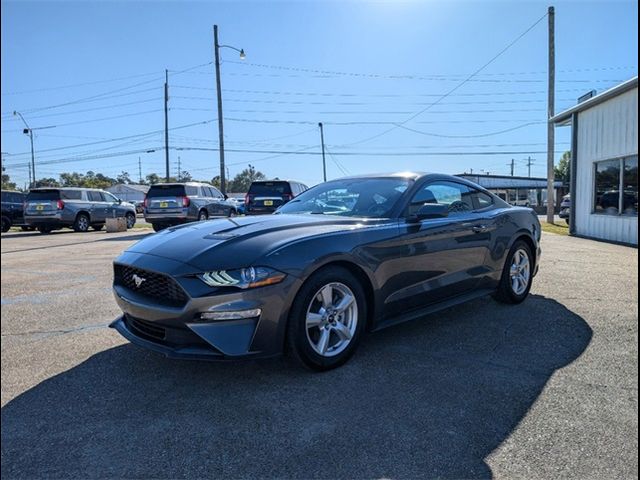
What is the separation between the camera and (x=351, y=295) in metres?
3.44

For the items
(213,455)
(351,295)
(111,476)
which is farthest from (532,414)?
(111,476)

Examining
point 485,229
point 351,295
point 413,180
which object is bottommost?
point 351,295

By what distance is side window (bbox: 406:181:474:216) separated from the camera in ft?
13.9

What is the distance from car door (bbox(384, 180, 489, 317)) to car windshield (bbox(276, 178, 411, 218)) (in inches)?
7.9

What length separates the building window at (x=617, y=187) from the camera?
11.6m

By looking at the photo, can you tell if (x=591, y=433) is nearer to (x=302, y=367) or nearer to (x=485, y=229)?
(x=302, y=367)

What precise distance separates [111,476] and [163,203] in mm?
15052

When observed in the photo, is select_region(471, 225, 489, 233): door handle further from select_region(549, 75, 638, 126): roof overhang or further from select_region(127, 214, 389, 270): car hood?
select_region(549, 75, 638, 126): roof overhang

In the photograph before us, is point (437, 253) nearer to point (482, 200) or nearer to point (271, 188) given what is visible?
point (482, 200)

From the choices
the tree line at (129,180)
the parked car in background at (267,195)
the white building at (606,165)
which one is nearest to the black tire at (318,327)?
the white building at (606,165)

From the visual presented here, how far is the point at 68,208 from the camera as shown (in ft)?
54.5

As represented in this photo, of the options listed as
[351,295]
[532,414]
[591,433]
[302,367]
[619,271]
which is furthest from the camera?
[619,271]

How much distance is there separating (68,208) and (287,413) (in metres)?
16.5

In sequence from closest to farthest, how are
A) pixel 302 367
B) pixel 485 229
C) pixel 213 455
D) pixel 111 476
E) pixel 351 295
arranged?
pixel 111 476 < pixel 213 455 < pixel 302 367 < pixel 351 295 < pixel 485 229
